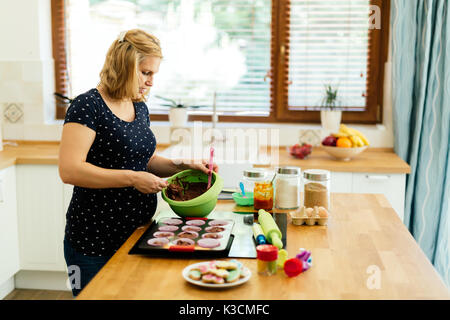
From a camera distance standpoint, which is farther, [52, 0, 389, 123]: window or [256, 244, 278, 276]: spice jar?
[52, 0, 389, 123]: window

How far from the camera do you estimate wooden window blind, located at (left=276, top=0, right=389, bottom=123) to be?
3602 mm

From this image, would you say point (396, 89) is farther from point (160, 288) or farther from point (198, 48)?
point (160, 288)

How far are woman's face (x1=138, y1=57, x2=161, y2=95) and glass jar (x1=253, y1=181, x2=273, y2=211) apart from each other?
546 mm

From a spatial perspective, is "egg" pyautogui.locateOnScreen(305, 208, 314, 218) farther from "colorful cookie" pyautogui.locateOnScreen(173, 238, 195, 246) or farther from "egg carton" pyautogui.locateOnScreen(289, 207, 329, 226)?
"colorful cookie" pyautogui.locateOnScreen(173, 238, 195, 246)

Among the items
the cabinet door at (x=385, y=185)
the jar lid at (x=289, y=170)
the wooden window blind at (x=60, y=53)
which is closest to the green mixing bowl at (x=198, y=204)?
the jar lid at (x=289, y=170)

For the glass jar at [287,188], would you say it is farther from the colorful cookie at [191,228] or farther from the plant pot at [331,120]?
the plant pot at [331,120]

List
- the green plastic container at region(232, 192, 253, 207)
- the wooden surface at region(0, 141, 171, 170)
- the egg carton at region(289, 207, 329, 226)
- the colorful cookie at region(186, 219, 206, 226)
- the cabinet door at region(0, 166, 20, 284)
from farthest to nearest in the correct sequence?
the wooden surface at region(0, 141, 171, 170)
the cabinet door at region(0, 166, 20, 284)
the green plastic container at region(232, 192, 253, 207)
the egg carton at region(289, 207, 329, 226)
the colorful cookie at region(186, 219, 206, 226)

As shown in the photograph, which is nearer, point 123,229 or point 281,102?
point 123,229

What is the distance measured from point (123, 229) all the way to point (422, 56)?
2.28m

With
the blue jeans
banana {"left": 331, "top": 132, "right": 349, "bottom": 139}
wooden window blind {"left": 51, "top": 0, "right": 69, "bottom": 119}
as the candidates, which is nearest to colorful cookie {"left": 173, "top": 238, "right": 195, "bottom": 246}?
the blue jeans

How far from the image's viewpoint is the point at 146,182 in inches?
67.5

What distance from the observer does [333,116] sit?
3547 millimetres

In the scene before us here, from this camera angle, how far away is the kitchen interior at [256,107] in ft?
10.2
